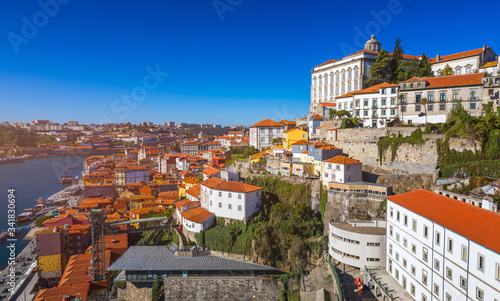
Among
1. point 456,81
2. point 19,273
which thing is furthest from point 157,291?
point 456,81

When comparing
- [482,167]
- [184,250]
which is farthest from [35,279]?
[482,167]

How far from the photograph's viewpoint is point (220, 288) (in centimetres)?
1905

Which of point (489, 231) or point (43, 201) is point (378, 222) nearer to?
point (489, 231)

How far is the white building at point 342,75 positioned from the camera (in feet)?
109

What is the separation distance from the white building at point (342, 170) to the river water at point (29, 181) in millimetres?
27983

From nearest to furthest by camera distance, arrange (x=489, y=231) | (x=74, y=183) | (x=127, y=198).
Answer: (x=489, y=231)
(x=127, y=198)
(x=74, y=183)

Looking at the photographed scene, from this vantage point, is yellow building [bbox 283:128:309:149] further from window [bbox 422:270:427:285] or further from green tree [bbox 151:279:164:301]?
window [bbox 422:270:427:285]

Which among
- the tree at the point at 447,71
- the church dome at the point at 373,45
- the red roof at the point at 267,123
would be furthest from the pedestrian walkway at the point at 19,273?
the tree at the point at 447,71

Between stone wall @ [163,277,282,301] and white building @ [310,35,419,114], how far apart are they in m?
19.1

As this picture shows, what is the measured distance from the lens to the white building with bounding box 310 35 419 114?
33281 millimetres

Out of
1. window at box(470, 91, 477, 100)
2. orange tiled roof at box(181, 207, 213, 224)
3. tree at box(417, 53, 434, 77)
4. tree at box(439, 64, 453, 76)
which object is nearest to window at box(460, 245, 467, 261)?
orange tiled roof at box(181, 207, 213, 224)

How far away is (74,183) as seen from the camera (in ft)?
209

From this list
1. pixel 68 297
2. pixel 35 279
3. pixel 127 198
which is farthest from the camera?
pixel 127 198

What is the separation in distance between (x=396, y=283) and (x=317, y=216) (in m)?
7.07
